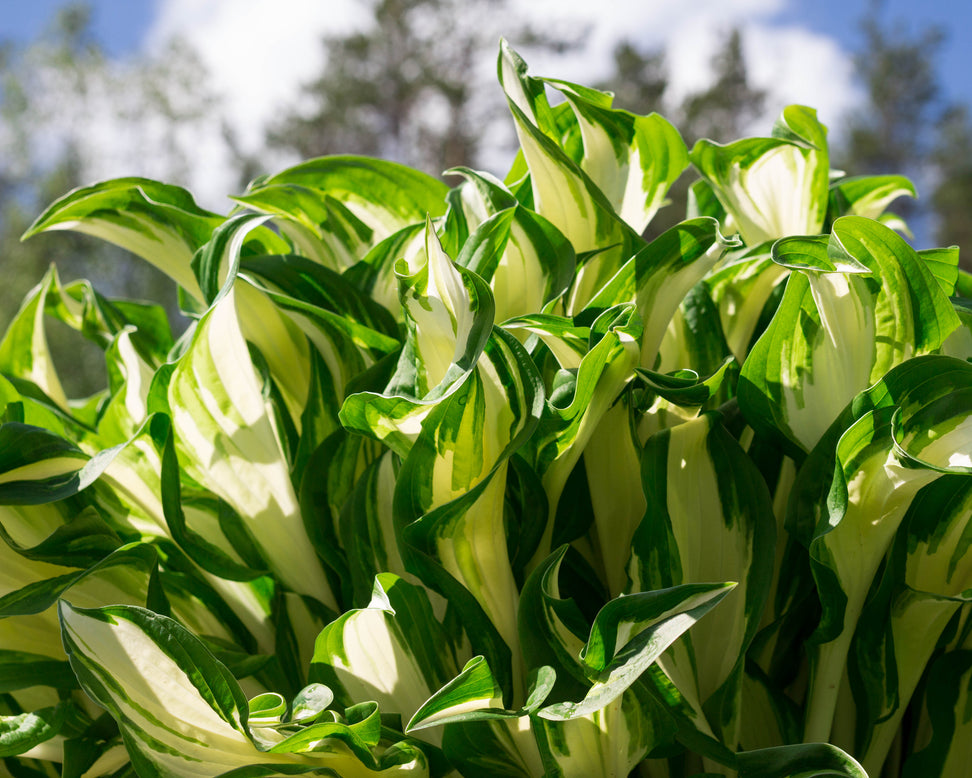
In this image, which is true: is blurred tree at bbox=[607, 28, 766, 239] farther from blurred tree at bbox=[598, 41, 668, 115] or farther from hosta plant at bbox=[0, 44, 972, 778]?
hosta plant at bbox=[0, 44, 972, 778]

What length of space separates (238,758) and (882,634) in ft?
0.54

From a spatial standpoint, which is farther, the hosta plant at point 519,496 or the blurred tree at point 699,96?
the blurred tree at point 699,96

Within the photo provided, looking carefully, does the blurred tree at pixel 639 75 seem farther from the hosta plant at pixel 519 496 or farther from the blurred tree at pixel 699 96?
the hosta plant at pixel 519 496

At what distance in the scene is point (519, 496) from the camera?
10.1 inches

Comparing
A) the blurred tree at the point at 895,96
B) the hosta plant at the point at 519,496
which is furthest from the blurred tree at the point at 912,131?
the hosta plant at the point at 519,496

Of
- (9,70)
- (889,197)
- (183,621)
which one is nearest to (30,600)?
(183,621)

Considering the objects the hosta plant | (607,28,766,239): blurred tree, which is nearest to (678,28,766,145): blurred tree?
(607,28,766,239): blurred tree

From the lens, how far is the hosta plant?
208 millimetres

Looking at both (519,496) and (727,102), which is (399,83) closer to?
(727,102)

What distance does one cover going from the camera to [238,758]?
0.21 m

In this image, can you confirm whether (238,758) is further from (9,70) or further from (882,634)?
(9,70)

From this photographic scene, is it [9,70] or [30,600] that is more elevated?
[9,70]

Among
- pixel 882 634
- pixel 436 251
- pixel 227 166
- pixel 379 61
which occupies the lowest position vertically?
pixel 882 634

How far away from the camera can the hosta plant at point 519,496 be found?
0.21 metres
